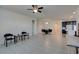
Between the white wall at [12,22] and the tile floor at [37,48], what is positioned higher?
the white wall at [12,22]

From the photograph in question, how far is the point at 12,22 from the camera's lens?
9.49m

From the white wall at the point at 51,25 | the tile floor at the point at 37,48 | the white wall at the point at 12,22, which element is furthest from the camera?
the white wall at the point at 51,25

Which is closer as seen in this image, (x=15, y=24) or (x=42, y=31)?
(x=15, y=24)

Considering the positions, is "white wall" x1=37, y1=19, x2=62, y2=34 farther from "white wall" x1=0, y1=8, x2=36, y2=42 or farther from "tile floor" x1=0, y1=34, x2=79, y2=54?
"tile floor" x1=0, y1=34, x2=79, y2=54

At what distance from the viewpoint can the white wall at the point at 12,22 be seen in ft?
26.5

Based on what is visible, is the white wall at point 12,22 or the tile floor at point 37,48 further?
the white wall at point 12,22

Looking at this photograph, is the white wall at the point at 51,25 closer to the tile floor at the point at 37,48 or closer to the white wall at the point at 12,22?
the white wall at the point at 12,22

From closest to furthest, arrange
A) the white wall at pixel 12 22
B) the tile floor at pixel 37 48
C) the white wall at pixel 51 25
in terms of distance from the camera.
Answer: the tile floor at pixel 37 48, the white wall at pixel 12 22, the white wall at pixel 51 25

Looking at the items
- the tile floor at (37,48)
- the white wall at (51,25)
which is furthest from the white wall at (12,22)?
the white wall at (51,25)

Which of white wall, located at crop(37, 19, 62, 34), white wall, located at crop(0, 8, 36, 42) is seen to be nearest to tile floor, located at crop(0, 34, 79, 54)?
→ white wall, located at crop(0, 8, 36, 42)
